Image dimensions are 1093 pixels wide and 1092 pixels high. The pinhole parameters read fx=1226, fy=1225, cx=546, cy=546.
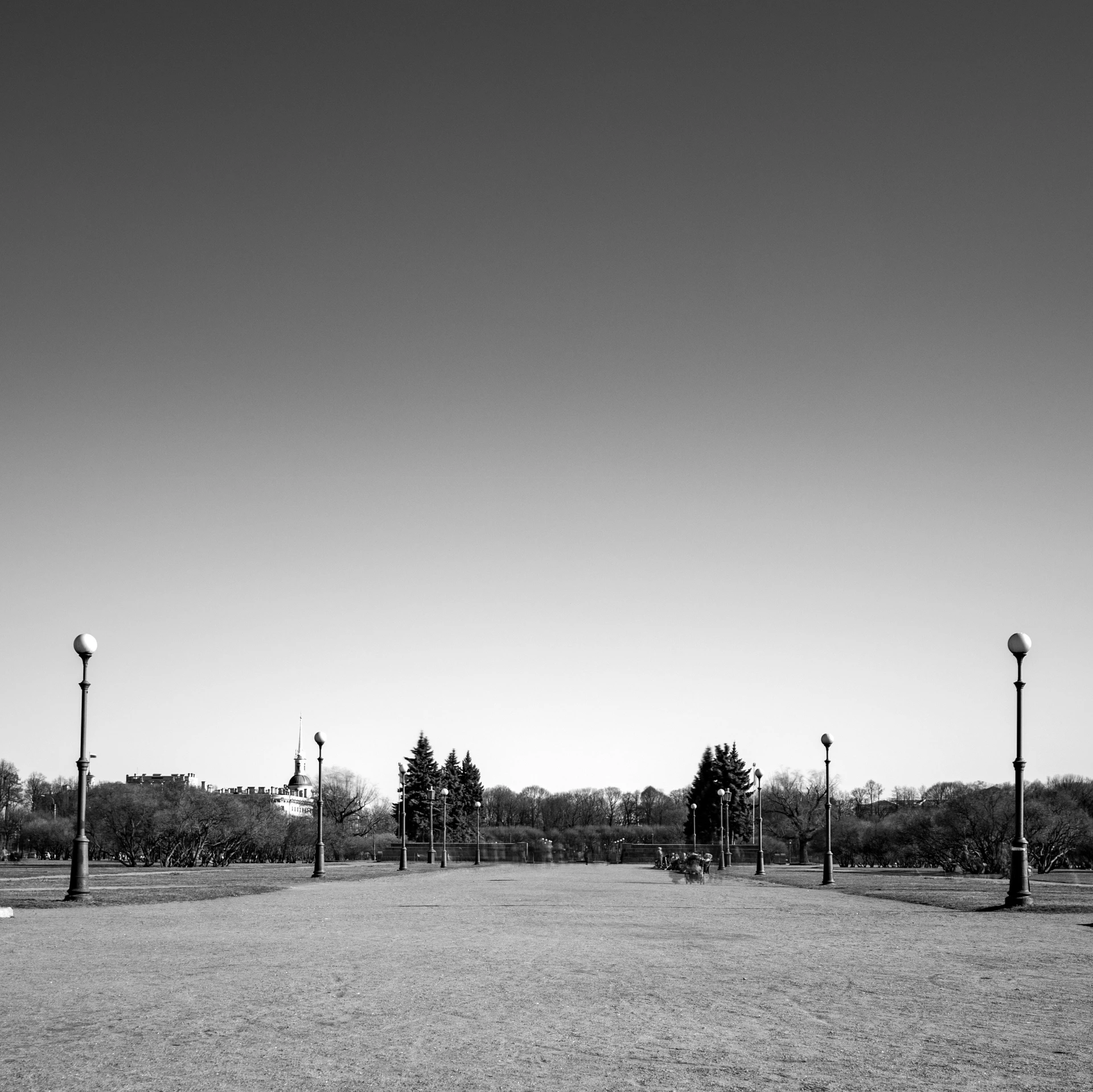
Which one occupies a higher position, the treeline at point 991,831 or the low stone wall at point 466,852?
the treeline at point 991,831

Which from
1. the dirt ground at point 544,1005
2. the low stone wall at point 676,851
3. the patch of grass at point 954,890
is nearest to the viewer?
the dirt ground at point 544,1005

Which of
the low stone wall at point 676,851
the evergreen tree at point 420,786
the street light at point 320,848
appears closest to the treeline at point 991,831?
the low stone wall at point 676,851

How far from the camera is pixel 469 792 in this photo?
130500 mm

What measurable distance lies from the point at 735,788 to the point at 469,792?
93.3ft

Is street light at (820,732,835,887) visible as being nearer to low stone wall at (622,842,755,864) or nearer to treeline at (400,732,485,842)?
low stone wall at (622,842,755,864)

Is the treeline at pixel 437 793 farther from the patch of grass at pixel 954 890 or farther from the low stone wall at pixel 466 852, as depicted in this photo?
the patch of grass at pixel 954 890

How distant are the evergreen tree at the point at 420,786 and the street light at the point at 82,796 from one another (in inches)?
3518

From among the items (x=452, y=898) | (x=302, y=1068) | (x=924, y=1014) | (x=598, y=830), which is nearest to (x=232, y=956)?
(x=302, y=1068)

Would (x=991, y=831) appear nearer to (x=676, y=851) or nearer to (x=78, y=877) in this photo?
(x=78, y=877)

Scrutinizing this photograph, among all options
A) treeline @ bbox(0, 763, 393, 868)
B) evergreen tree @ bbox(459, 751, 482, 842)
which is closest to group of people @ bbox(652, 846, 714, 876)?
treeline @ bbox(0, 763, 393, 868)

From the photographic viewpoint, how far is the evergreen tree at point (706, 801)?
118062 mm

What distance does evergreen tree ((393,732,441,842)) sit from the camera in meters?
118

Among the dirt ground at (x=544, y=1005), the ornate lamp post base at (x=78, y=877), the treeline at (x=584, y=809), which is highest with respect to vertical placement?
the dirt ground at (x=544, y=1005)

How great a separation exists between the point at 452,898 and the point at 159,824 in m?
40.2
